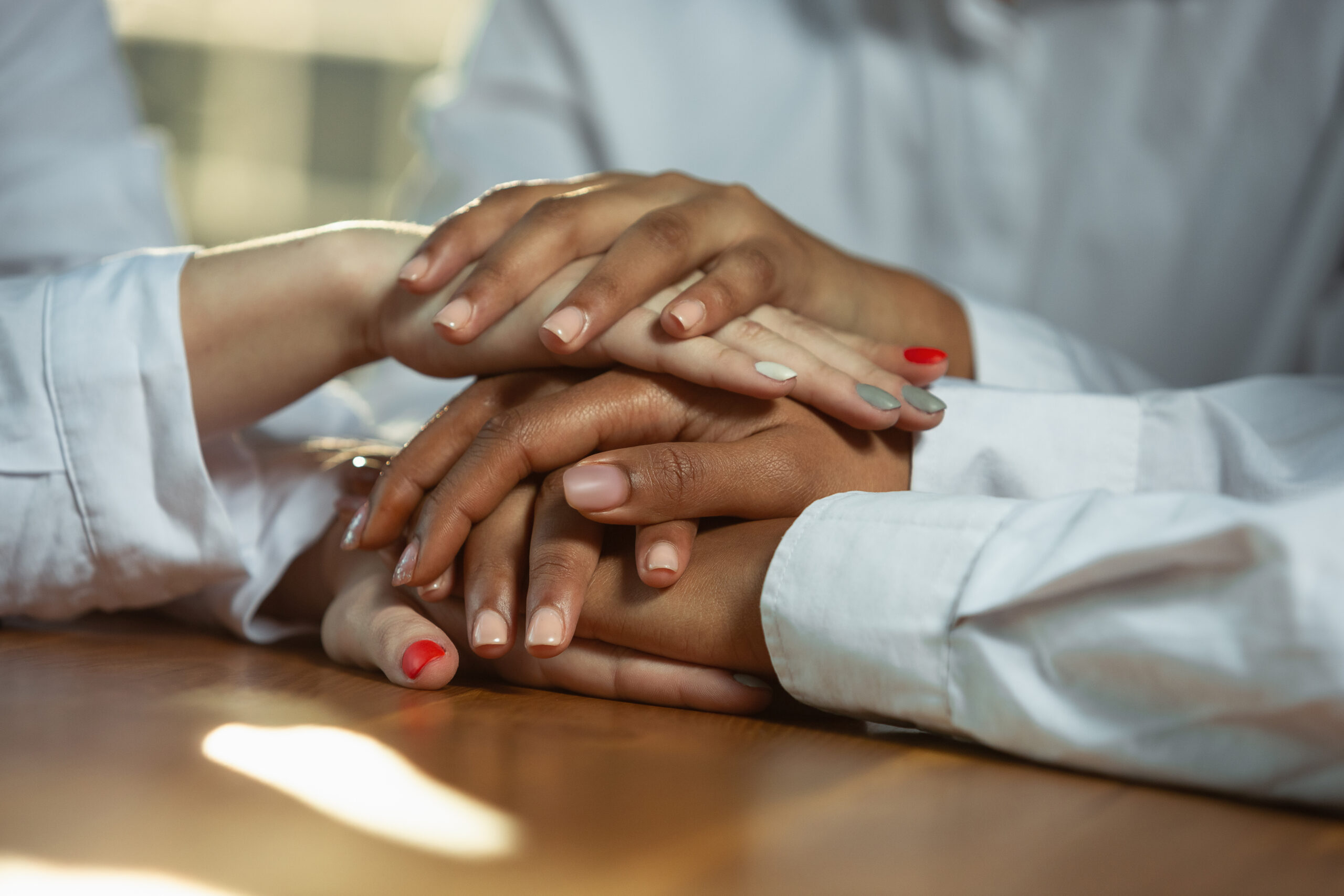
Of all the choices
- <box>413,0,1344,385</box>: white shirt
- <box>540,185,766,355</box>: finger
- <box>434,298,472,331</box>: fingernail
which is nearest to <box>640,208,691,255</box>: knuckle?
<box>540,185,766,355</box>: finger

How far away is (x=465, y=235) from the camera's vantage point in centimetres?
56

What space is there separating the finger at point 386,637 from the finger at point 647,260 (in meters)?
0.15

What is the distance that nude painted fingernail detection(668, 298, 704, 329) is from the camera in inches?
19.4

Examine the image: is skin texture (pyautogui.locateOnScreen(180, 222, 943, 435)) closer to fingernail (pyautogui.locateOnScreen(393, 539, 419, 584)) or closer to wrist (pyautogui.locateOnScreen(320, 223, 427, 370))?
wrist (pyautogui.locateOnScreen(320, 223, 427, 370))

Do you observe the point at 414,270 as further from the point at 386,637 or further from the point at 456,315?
the point at 386,637

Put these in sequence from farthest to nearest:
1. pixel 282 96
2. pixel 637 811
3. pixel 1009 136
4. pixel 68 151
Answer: pixel 282 96 < pixel 1009 136 < pixel 68 151 < pixel 637 811

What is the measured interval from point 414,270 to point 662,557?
0.23 meters

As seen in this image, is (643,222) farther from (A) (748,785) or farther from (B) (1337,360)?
(B) (1337,360)

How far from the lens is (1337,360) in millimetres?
942

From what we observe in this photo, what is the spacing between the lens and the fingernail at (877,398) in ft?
1.64

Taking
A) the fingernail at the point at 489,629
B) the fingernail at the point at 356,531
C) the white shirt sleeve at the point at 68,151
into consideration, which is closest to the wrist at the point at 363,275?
the fingernail at the point at 356,531

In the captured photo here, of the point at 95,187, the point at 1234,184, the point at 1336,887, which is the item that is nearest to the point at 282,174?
the point at 95,187

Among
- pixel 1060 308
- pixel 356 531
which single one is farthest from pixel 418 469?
pixel 1060 308

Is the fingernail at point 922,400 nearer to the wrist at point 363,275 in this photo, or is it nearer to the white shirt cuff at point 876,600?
the white shirt cuff at point 876,600
